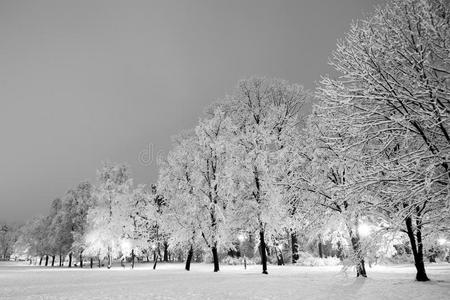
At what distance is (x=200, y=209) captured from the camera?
24625 millimetres

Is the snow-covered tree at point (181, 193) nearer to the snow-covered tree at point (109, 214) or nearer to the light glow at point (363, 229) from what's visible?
the snow-covered tree at point (109, 214)

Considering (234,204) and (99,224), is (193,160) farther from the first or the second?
(99,224)

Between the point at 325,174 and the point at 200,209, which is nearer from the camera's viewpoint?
the point at 325,174

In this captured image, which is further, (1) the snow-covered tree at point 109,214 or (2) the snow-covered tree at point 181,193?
(1) the snow-covered tree at point 109,214

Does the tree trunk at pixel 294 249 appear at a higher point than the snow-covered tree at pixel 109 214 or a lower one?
lower

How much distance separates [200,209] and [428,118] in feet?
66.0

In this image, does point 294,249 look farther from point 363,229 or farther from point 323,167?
point 323,167

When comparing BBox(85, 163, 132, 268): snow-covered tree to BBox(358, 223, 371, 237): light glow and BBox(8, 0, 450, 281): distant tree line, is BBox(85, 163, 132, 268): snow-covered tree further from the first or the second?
BBox(358, 223, 371, 237): light glow

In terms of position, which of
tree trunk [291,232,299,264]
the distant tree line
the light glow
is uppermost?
the distant tree line

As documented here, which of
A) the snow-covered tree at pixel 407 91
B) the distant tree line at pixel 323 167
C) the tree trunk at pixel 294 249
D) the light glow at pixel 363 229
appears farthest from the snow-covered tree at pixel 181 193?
the snow-covered tree at pixel 407 91

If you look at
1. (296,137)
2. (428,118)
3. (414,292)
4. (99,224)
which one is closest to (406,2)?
(428,118)

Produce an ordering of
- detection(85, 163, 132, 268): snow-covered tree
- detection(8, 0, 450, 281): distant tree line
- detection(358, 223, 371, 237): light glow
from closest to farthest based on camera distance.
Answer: detection(8, 0, 450, 281): distant tree line < detection(358, 223, 371, 237): light glow < detection(85, 163, 132, 268): snow-covered tree

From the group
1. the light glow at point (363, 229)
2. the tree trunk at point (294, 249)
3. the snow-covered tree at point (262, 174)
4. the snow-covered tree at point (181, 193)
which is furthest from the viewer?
the tree trunk at point (294, 249)

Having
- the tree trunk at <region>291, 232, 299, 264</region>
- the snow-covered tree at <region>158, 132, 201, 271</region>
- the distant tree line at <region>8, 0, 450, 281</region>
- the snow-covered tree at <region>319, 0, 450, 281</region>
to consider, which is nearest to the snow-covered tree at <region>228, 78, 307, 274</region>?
the distant tree line at <region>8, 0, 450, 281</region>
